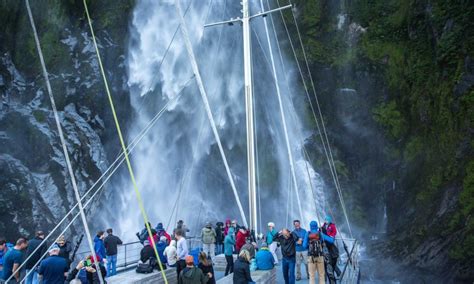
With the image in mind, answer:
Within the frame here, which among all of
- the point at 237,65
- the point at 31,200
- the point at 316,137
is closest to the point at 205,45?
the point at 237,65

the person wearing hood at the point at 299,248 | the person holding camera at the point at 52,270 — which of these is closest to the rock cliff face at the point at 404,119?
the person wearing hood at the point at 299,248

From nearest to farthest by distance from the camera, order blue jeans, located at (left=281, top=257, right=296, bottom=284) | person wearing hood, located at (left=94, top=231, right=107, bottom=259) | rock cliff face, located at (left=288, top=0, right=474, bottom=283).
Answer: blue jeans, located at (left=281, top=257, right=296, bottom=284), person wearing hood, located at (left=94, top=231, right=107, bottom=259), rock cliff face, located at (left=288, top=0, right=474, bottom=283)

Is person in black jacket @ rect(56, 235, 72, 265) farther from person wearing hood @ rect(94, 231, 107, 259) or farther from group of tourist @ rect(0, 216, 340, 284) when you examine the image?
person wearing hood @ rect(94, 231, 107, 259)

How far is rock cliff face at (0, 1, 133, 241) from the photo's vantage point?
22484 millimetres

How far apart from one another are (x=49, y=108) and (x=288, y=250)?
20216 millimetres

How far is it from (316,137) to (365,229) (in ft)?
22.4

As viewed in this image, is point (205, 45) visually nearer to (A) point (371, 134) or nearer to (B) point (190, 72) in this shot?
(B) point (190, 72)

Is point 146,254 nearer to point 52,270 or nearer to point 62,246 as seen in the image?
point 62,246

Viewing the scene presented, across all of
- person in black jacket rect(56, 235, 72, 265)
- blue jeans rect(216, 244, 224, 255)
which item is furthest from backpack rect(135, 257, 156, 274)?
blue jeans rect(216, 244, 224, 255)

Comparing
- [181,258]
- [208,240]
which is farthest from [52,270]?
[208,240]

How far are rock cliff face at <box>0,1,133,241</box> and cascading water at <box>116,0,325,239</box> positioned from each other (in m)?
1.78

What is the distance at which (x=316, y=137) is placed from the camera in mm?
28328

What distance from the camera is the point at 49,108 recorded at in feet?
81.6

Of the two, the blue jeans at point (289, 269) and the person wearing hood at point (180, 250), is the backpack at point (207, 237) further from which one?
the person wearing hood at point (180, 250)
